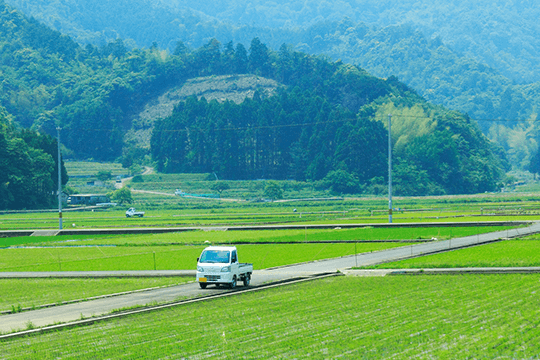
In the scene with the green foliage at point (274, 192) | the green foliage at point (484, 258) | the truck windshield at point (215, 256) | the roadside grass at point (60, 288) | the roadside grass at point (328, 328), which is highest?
the truck windshield at point (215, 256)

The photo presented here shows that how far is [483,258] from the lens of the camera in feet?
131

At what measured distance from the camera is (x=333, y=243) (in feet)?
181

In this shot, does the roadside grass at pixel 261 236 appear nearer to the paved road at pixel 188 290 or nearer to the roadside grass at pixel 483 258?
the paved road at pixel 188 290

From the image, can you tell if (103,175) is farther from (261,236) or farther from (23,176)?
(261,236)

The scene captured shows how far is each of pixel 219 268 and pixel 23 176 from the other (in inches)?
4100

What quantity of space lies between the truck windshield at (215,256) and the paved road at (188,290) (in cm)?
127

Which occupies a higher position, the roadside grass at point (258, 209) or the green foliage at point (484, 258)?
the green foliage at point (484, 258)

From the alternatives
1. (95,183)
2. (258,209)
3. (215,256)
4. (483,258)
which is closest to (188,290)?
(215,256)

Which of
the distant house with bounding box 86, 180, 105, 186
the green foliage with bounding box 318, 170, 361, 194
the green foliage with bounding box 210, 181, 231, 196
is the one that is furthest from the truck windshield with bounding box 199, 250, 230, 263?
the distant house with bounding box 86, 180, 105, 186

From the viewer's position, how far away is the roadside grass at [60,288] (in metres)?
29.8

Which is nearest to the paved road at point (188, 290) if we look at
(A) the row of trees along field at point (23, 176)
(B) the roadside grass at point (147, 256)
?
(B) the roadside grass at point (147, 256)

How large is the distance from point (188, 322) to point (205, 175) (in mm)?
166721

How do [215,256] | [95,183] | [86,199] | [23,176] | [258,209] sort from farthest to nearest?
1. [95,183]
2. [86,199]
3. [23,176]
4. [258,209]
5. [215,256]

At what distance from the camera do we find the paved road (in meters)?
25.3
